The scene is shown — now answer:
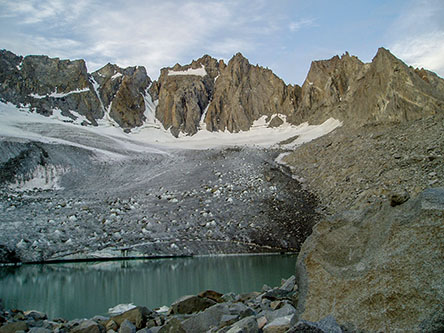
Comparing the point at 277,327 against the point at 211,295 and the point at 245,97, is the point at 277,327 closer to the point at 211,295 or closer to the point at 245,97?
the point at 211,295

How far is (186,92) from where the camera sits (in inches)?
3182

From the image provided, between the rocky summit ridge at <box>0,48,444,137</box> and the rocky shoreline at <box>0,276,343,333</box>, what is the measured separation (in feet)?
160

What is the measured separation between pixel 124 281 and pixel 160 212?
37.4 feet

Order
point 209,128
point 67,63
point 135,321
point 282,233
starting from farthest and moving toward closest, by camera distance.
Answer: point 67,63, point 209,128, point 282,233, point 135,321

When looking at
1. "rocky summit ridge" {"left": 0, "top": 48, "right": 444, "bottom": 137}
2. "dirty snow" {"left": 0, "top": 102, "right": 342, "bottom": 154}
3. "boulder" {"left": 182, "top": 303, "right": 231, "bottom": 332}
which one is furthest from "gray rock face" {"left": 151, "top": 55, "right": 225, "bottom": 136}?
"boulder" {"left": 182, "top": 303, "right": 231, "bottom": 332}

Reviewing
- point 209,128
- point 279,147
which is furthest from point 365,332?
point 209,128

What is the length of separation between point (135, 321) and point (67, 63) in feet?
288

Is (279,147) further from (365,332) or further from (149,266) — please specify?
(365,332)

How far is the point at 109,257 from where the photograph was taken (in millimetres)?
20938

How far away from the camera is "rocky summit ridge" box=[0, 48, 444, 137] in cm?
6444

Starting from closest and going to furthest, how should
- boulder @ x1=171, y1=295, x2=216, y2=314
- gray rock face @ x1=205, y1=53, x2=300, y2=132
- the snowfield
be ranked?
boulder @ x1=171, y1=295, x2=216, y2=314 < the snowfield < gray rock face @ x1=205, y1=53, x2=300, y2=132

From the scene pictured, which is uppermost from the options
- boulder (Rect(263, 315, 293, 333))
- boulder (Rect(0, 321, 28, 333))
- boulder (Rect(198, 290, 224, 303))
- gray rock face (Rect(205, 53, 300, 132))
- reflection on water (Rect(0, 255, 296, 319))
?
gray rock face (Rect(205, 53, 300, 132))

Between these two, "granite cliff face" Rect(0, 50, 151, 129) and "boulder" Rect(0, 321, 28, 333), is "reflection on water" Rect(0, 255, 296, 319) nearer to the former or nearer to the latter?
"boulder" Rect(0, 321, 28, 333)

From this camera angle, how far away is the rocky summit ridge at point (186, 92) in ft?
211
